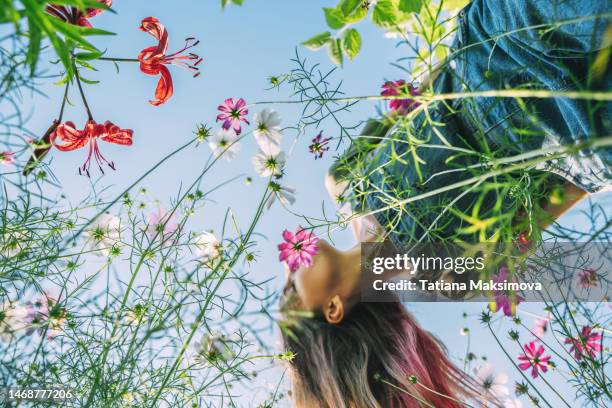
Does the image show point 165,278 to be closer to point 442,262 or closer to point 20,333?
point 20,333

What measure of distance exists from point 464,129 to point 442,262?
0.32 metres

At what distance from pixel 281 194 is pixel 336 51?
0.25 meters

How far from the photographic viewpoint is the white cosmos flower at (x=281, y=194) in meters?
0.76

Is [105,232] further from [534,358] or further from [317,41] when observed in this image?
[534,358]

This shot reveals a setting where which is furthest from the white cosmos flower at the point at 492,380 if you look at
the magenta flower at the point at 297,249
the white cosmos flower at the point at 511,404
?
the magenta flower at the point at 297,249

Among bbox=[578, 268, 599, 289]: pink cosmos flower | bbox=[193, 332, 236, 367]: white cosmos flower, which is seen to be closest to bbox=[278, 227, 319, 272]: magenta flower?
bbox=[193, 332, 236, 367]: white cosmos flower

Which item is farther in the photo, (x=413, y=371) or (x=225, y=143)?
(x=413, y=371)

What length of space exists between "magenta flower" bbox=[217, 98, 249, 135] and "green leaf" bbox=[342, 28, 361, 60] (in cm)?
24

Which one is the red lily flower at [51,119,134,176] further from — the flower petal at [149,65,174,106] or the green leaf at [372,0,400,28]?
the green leaf at [372,0,400,28]

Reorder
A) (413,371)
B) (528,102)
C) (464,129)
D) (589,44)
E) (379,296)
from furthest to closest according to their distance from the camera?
(379,296), (413,371), (464,129), (528,102), (589,44)

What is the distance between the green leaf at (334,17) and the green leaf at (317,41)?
0.03 m

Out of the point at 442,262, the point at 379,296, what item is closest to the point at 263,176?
the point at 442,262

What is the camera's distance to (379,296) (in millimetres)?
1427

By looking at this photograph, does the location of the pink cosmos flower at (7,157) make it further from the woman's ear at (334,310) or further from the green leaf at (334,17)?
the woman's ear at (334,310)
